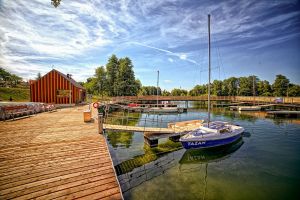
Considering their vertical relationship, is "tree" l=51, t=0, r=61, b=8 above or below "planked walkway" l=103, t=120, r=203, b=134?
above

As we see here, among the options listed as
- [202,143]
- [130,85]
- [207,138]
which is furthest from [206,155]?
[130,85]

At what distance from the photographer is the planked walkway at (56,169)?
434 cm

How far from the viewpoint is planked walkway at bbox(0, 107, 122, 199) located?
434 cm

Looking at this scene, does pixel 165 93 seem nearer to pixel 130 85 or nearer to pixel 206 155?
pixel 130 85

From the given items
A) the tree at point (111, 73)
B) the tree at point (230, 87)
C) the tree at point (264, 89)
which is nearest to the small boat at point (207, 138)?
the tree at point (111, 73)

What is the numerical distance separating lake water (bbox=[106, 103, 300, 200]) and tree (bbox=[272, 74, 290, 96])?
238 ft

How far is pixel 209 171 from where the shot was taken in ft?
35.8

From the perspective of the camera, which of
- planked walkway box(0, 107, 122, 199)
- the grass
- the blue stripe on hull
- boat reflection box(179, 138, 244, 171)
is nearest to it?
planked walkway box(0, 107, 122, 199)

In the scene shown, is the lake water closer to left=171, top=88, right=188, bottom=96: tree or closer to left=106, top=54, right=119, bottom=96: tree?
left=106, top=54, right=119, bottom=96: tree

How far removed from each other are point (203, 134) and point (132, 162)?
254 inches

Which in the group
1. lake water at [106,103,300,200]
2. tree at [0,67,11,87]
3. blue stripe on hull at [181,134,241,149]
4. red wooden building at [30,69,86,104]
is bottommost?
lake water at [106,103,300,200]

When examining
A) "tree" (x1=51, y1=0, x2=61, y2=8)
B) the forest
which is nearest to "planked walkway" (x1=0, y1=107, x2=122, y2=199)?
"tree" (x1=51, y1=0, x2=61, y2=8)

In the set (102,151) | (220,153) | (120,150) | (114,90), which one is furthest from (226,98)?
(102,151)

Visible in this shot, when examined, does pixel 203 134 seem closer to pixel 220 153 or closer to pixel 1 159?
pixel 220 153
